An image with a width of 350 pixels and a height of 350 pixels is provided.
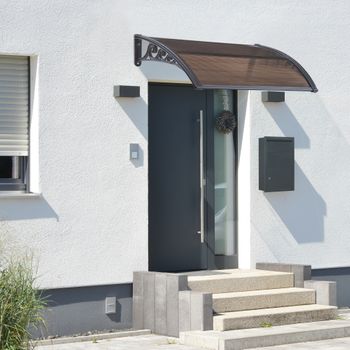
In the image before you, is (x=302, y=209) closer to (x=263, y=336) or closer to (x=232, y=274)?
(x=232, y=274)

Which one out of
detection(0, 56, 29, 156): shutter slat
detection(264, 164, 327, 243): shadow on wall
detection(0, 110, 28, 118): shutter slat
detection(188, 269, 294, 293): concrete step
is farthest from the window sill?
detection(264, 164, 327, 243): shadow on wall

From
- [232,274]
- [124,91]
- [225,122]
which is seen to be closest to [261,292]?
[232,274]

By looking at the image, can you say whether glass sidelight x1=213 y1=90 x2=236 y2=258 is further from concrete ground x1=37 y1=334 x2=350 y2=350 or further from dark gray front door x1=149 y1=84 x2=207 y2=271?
concrete ground x1=37 y1=334 x2=350 y2=350

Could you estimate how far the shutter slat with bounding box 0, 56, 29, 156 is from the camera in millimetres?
11797

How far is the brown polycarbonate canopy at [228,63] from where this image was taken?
11.8 metres

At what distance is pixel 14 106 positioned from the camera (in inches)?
468

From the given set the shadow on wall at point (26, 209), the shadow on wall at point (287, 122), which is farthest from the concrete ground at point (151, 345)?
the shadow on wall at point (287, 122)

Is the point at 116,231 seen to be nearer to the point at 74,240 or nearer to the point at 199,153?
the point at 74,240

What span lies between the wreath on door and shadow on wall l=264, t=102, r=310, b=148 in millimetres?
514

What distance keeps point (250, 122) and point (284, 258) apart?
1809 millimetres

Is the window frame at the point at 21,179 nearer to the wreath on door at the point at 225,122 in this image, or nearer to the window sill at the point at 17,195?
the window sill at the point at 17,195

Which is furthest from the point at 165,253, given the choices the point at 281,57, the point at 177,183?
the point at 281,57

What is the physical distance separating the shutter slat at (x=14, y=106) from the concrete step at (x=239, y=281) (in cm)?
251

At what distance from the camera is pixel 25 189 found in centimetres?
1199
